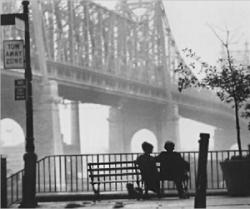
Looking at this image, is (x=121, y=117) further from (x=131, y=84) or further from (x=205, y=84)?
(x=205, y=84)

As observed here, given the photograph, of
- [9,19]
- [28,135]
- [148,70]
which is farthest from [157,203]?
[148,70]

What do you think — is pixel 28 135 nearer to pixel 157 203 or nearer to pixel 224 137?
pixel 157 203

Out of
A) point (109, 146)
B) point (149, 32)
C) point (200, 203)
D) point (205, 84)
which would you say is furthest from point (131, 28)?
point (200, 203)

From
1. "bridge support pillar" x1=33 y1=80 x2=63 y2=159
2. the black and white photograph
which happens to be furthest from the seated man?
"bridge support pillar" x1=33 y1=80 x2=63 y2=159

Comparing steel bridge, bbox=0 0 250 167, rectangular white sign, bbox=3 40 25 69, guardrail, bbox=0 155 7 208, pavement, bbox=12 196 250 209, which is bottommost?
pavement, bbox=12 196 250 209

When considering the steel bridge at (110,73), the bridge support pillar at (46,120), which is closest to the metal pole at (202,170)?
the steel bridge at (110,73)

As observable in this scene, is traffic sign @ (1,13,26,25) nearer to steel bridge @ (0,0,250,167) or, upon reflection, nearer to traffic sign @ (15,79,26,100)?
traffic sign @ (15,79,26,100)

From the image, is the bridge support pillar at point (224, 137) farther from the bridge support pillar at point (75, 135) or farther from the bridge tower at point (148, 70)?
the bridge support pillar at point (75, 135)
